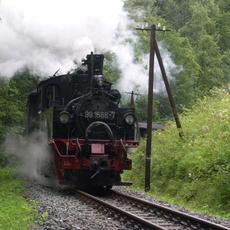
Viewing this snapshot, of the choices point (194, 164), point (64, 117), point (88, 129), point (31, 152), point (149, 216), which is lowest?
point (149, 216)

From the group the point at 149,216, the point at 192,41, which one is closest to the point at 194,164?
the point at 149,216

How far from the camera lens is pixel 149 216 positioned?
10.6 metres

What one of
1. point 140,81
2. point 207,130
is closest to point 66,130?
point 207,130

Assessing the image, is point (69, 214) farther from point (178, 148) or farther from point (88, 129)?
point (178, 148)

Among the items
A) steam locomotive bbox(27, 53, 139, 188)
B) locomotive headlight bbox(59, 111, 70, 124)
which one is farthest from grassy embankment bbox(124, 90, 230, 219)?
locomotive headlight bbox(59, 111, 70, 124)

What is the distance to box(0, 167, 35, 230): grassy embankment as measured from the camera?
9.05 meters

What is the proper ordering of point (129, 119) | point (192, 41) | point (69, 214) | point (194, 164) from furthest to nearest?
point (192, 41) < point (129, 119) < point (194, 164) < point (69, 214)

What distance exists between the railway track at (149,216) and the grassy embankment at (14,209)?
172 cm

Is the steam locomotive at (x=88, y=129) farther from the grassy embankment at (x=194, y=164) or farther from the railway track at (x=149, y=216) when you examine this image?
the grassy embankment at (x=194, y=164)

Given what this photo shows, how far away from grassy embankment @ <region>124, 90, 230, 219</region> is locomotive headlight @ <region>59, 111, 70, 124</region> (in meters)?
3.46

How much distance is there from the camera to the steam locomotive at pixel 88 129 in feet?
46.9

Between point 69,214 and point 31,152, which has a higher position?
point 31,152

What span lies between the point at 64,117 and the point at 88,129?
76 centimetres

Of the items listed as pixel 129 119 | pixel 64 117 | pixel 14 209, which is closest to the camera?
pixel 14 209
